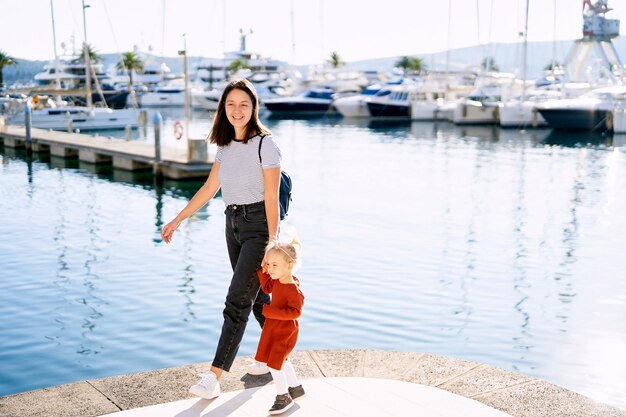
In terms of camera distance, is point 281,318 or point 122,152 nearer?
point 281,318

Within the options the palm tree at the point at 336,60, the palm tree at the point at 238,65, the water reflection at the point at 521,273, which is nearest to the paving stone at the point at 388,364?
the water reflection at the point at 521,273

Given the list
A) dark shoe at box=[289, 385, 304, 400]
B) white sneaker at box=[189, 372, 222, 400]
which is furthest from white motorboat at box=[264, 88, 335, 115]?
dark shoe at box=[289, 385, 304, 400]

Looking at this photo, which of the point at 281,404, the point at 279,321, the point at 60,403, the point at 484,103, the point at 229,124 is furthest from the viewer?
the point at 484,103

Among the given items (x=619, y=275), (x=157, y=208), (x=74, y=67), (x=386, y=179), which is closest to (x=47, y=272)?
(x=157, y=208)

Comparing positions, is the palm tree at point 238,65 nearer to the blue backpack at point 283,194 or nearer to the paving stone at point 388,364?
the paving stone at point 388,364

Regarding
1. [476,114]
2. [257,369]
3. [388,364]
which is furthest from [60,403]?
[476,114]

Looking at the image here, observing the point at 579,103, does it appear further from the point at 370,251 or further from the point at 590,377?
the point at 590,377

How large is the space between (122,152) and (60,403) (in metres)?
23.5

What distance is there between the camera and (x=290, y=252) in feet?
16.2

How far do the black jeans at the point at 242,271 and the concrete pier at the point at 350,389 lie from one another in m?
0.30

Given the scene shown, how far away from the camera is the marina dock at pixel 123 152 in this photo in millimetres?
24578

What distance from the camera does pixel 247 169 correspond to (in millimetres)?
5309

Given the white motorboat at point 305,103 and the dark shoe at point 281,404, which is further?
the white motorboat at point 305,103

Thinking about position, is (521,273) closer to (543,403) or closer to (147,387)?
(543,403)
